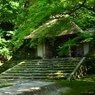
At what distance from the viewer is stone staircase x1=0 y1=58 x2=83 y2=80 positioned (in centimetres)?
1373

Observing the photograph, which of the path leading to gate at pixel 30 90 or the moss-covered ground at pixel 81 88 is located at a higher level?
the path leading to gate at pixel 30 90

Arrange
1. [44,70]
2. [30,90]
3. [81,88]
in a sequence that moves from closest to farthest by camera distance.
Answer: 1. [30,90]
2. [81,88]
3. [44,70]

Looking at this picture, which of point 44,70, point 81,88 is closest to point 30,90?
point 81,88

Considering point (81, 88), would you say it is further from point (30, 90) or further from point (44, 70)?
point (44, 70)

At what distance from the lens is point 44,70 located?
15164 mm

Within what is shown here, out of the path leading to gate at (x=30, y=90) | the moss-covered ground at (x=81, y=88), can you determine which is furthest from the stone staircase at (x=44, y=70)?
the path leading to gate at (x=30, y=90)

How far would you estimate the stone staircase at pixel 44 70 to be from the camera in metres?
13.7

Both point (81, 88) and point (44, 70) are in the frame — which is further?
point (44, 70)

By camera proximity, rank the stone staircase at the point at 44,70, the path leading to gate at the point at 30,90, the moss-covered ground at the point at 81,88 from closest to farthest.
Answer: the path leading to gate at the point at 30,90 < the moss-covered ground at the point at 81,88 < the stone staircase at the point at 44,70

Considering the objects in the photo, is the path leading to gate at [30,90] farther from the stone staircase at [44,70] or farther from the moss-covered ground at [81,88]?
the stone staircase at [44,70]

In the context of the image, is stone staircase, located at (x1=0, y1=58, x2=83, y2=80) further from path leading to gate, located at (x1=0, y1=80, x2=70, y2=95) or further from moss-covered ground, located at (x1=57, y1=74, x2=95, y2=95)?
path leading to gate, located at (x1=0, y1=80, x2=70, y2=95)

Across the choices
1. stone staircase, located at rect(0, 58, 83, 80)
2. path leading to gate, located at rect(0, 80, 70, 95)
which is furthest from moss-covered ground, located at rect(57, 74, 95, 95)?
stone staircase, located at rect(0, 58, 83, 80)

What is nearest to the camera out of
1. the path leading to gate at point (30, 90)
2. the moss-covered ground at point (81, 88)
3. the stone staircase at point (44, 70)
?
the path leading to gate at point (30, 90)

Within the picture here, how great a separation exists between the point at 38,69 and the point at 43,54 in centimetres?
501
